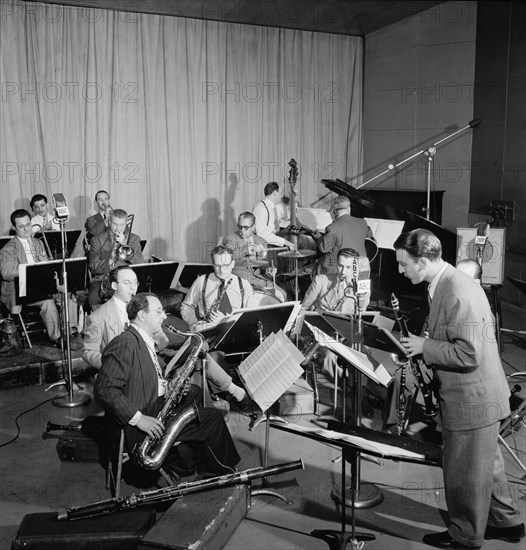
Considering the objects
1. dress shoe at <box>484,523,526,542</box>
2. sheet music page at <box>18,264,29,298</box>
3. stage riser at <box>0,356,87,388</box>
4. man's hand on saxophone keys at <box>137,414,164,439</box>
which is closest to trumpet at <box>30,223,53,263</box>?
sheet music page at <box>18,264,29,298</box>

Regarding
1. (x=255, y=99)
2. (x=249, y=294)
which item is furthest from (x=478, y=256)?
(x=255, y=99)

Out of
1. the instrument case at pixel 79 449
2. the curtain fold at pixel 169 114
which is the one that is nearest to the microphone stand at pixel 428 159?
the curtain fold at pixel 169 114

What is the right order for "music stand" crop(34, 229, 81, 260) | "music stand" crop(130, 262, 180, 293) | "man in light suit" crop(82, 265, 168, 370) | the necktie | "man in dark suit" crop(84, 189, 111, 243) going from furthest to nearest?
1. "man in dark suit" crop(84, 189, 111, 243)
2. "music stand" crop(34, 229, 81, 260)
3. "music stand" crop(130, 262, 180, 293)
4. the necktie
5. "man in light suit" crop(82, 265, 168, 370)

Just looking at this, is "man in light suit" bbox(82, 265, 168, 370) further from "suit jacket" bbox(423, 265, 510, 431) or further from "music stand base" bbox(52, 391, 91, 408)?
"suit jacket" bbox(423, 265, 510, 431)

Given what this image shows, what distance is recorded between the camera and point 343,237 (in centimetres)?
823

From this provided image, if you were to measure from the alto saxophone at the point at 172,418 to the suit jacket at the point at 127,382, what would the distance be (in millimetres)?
90

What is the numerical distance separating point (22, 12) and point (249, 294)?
5.24 meters

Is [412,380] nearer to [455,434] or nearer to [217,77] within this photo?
[455,434]

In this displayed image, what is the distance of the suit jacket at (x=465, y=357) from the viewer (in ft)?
12.8

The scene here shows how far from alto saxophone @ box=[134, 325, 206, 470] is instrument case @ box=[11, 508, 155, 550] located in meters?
0.43

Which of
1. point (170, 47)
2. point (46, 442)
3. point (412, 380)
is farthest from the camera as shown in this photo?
point (170, 47)

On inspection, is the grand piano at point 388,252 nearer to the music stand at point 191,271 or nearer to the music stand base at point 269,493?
the music stand at point 191,271

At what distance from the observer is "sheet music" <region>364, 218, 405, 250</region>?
907cm

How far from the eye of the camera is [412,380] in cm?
686
